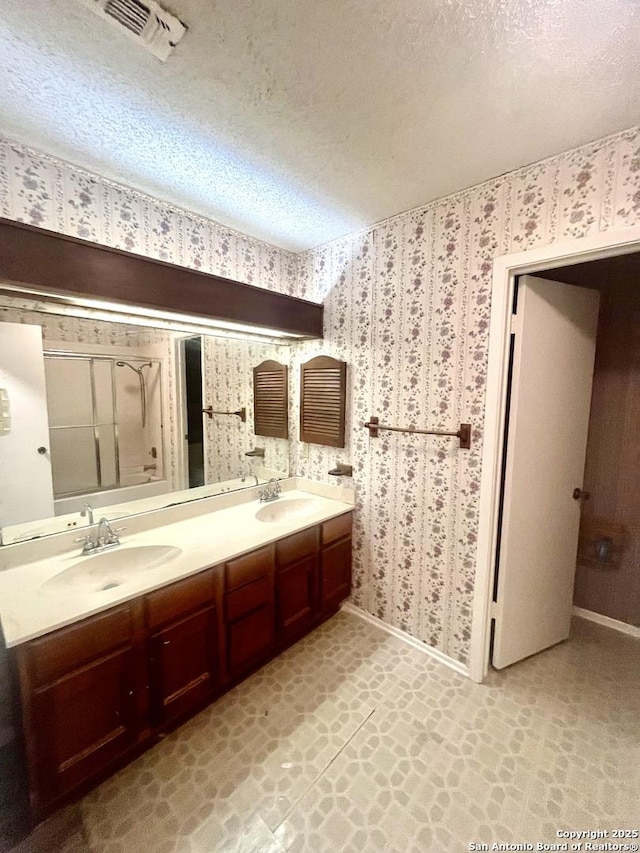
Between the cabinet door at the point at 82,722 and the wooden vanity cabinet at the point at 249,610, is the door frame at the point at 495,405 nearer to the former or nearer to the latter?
the wooden vanity cabinet at the point at 249,610

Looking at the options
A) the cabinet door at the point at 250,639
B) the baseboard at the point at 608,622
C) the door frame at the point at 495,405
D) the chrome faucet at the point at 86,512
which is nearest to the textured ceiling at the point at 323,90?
the door frame at the point at 495,405

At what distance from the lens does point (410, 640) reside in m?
2.07

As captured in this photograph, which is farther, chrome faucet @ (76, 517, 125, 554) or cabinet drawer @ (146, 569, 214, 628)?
chrome faucet @ (76, 517, 125, 554)

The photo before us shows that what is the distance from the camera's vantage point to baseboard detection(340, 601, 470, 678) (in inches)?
73.7

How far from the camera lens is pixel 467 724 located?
1.57 metres

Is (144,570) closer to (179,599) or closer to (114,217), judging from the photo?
(179,599)

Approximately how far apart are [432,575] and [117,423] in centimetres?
187

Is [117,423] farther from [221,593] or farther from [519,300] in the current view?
[519,300]

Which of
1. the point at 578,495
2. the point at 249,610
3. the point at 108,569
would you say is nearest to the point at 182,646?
the point at 249,610

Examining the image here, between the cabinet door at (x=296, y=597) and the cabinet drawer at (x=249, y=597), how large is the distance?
0.08 m

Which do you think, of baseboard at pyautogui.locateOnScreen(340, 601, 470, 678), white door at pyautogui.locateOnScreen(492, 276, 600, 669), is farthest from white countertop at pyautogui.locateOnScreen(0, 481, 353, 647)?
white door at pyautogui.locateOnScreen(492, 276, 600, 669)

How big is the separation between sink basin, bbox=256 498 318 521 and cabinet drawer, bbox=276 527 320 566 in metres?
0.21

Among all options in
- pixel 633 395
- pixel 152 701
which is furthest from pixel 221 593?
pixel 633 395

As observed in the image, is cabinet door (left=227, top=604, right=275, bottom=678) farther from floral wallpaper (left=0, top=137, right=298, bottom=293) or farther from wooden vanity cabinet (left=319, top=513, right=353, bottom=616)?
floral wallpaper (left=0, top=137, right=298, bottom=293)
